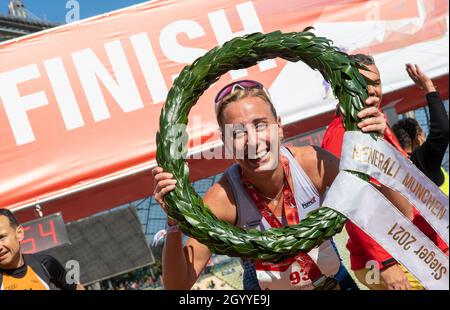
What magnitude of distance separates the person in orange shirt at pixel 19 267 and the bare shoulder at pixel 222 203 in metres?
1.56

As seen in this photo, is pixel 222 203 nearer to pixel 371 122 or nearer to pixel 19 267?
pixel 371 122

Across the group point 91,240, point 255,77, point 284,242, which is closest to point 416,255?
point 284,242

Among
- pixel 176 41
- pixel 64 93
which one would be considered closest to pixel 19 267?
pixel 64 93

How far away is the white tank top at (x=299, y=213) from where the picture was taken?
212 cm

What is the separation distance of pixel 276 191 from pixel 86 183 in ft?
11.2

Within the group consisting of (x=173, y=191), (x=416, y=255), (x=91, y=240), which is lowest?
(x=91, y=240)

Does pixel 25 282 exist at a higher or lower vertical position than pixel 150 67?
lower

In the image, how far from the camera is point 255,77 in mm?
5539

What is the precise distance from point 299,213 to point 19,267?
190 cm

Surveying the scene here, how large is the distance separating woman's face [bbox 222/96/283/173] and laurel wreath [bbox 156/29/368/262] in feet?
0.61

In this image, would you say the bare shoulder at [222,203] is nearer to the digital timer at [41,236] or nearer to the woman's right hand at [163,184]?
the woman's right hand at [163,184]

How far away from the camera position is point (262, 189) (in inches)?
85.4

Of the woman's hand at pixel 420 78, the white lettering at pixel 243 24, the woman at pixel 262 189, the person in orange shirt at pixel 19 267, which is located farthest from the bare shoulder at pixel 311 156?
the white lettering at pixel 243 24
